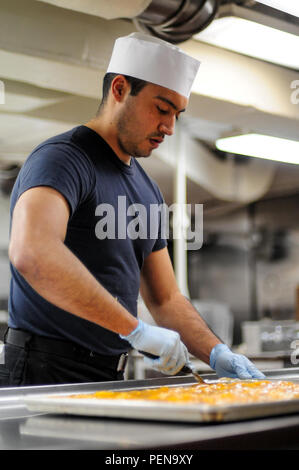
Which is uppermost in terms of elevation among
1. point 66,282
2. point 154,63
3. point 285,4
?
point 285,4

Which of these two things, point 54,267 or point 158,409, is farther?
point 54,267

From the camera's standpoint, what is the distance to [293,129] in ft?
14.6

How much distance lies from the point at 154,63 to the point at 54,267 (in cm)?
94

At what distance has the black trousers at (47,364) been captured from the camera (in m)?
1.70

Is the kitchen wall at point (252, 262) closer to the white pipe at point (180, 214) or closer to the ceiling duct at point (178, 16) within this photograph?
the white pipe at point (180, 214)

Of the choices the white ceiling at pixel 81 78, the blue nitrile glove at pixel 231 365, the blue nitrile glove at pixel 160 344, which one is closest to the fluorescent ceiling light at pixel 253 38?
the white ceiling at pixel 81 78

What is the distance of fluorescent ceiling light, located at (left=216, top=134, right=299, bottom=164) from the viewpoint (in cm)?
442

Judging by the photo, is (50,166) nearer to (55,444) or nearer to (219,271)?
(55,444)

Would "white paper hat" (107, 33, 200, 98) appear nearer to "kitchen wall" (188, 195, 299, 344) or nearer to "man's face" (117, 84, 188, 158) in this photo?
"man's face" (117, 84, 188, 158)

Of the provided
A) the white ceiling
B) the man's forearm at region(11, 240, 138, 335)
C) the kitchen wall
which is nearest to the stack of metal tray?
the man's forearm at region(11, 240, 138, 335)

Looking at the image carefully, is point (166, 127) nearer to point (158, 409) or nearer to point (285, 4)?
point (285, 4)

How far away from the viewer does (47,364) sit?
1.70m

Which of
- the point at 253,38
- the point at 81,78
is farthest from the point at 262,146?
the point at 253,38

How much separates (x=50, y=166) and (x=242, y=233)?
647 cm
